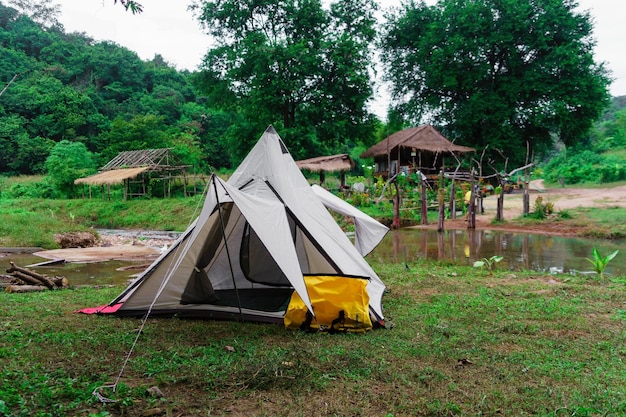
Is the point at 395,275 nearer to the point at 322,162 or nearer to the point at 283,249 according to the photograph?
the point at 283,249

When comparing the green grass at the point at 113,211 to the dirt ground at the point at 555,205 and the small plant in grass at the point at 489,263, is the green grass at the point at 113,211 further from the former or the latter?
the small plant in grass at the point at 489,263

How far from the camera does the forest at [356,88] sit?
28000mm

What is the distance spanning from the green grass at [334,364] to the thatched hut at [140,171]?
2319 cm

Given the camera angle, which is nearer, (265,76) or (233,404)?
(233,404)

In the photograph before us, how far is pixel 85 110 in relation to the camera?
3922 cm

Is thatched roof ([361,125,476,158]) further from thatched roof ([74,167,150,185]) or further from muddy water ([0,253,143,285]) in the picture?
muddy water ([0,253,143,285])

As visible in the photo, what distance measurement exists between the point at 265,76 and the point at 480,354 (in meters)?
24.4

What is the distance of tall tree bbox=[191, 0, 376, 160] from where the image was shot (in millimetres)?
27328

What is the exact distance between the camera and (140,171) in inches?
1115

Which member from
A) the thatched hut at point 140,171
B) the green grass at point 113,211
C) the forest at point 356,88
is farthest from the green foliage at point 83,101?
the green grass at point 113,211

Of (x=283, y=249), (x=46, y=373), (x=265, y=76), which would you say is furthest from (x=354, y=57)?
(x=46, y=373)

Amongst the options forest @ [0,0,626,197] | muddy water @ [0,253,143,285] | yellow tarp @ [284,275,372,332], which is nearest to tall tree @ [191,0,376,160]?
forest @ [0,0,626,197]

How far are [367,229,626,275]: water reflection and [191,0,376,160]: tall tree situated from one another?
1153 centimetres

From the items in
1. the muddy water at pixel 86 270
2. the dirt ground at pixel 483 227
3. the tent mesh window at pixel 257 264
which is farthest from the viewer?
the dirt ground at pixel 483 227
